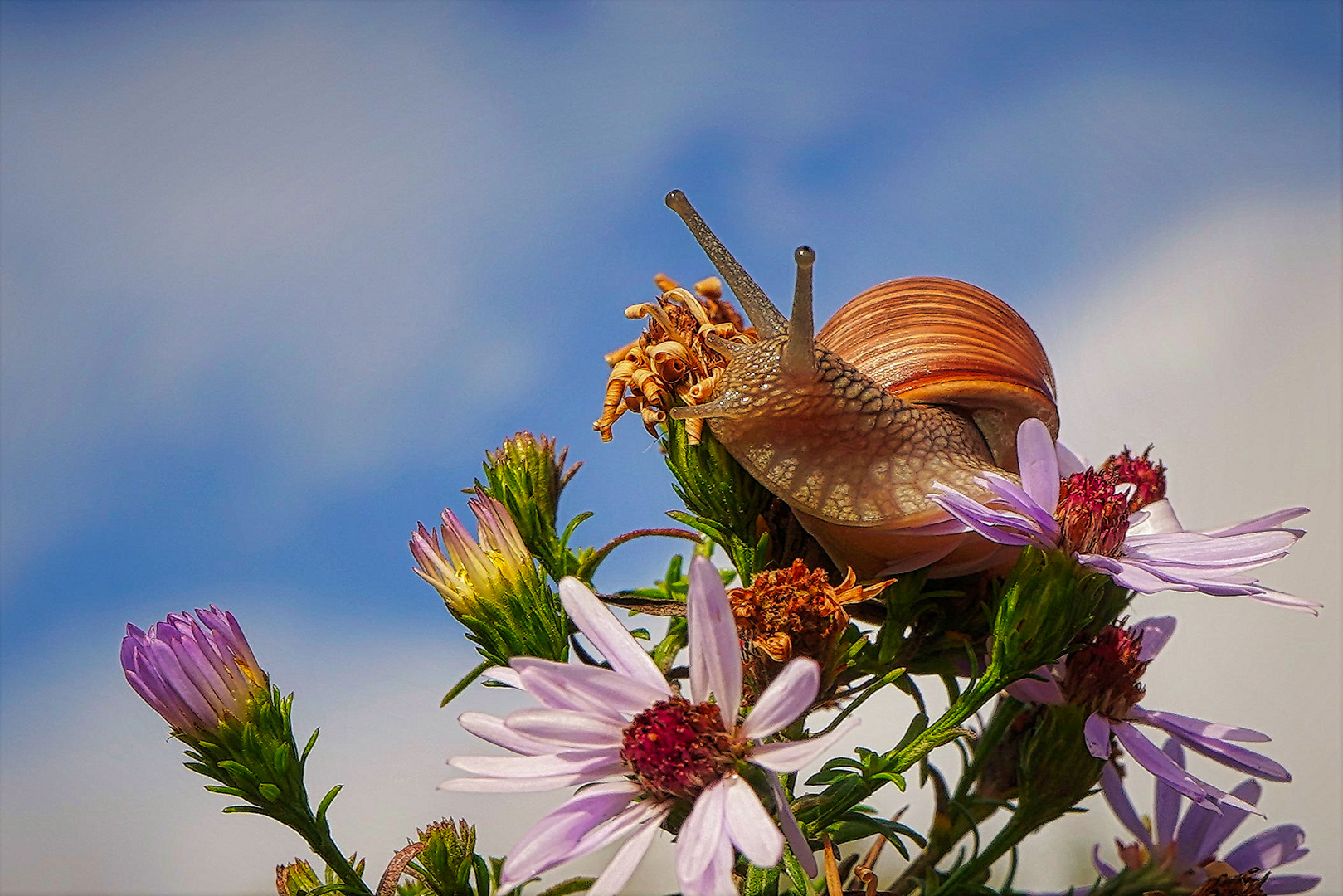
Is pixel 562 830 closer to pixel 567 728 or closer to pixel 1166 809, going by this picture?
pixel 567 728

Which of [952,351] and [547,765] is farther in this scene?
[952,351]

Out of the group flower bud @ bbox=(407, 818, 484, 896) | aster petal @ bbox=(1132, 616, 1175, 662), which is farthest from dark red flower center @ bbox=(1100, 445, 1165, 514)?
flower bud @ bbox=(407, 818, 484, 896)

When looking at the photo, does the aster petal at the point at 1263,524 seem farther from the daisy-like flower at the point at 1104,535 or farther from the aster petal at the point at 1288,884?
the aster petal at the point at 1288,884

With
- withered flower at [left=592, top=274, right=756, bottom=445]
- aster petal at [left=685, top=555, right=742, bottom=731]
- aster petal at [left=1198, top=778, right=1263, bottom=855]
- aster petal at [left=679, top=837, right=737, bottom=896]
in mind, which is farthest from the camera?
aster petal at [left=1198, top=778, right=1263, bottom=855]

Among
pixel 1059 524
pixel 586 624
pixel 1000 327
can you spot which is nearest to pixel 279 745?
pixel 586 624

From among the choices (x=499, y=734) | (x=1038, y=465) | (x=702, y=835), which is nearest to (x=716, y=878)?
(x=702, y=835)

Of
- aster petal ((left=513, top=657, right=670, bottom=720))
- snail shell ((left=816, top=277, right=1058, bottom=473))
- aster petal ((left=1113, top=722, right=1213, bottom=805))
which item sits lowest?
aster petal ((left=1113, top=722, right=1213, bottom=805))

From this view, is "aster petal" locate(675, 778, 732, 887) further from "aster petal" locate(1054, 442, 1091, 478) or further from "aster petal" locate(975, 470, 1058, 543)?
"aster petal" locate(1054, 442, 1091, 478)
